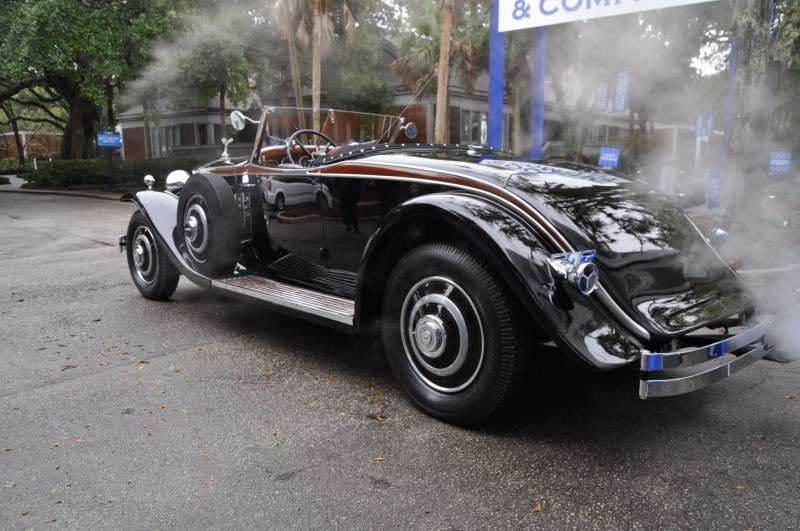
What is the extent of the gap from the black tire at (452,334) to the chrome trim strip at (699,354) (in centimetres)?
49

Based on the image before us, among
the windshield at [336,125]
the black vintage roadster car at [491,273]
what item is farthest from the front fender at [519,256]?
the windshield at [336,125]

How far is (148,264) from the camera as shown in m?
5.18

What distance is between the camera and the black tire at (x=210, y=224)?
4.11m

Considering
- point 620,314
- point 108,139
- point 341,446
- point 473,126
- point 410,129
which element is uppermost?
point 473,126

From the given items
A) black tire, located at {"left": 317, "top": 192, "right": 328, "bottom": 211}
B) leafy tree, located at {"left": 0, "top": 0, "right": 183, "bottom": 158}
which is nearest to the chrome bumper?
black tire, located at {"left": 317, "top": 192, "right": 328, "bottom": 211}

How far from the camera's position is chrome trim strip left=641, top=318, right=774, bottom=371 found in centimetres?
224

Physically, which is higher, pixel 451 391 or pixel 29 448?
pixel 451 391

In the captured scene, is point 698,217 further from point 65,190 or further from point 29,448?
point 65,190

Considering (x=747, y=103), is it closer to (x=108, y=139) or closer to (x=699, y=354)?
(x=699, y=354)

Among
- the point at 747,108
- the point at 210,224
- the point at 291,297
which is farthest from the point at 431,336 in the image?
the point at 747,108

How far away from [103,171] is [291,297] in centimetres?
2144

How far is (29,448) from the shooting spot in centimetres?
263

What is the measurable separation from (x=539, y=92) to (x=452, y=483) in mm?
7250

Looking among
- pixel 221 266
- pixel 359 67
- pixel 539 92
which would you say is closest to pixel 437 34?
pixel 359 67
